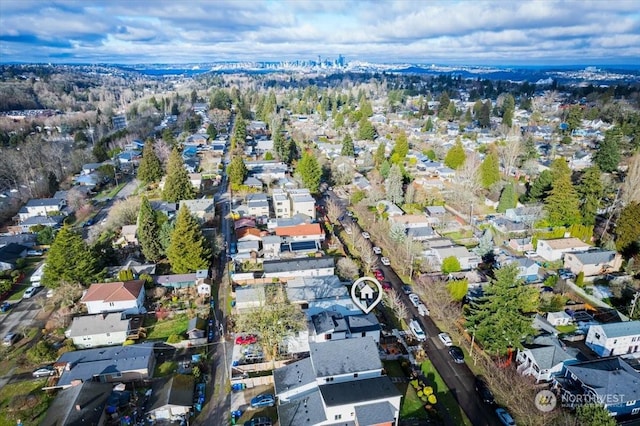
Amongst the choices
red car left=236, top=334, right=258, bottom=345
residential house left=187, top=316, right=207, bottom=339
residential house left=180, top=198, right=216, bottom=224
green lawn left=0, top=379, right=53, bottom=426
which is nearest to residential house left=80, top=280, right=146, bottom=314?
residential house left=187, top=316, right=207, bottom=339

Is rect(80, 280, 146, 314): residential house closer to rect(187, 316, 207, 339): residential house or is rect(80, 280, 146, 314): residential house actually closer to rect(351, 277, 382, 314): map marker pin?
rect(187, 316, 207, 339): residential house

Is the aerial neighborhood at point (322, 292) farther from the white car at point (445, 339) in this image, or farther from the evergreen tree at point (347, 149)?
the evergreen tree at point (347, 149)

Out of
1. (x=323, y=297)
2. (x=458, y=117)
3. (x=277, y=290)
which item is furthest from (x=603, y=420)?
(x=458, y=117)

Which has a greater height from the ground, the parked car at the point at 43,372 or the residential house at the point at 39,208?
the residential house at the point at 39,208

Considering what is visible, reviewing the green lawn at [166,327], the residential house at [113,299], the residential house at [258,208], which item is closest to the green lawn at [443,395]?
the green lawn at [166,327]

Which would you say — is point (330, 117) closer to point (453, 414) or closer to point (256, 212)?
point (256, 212)
